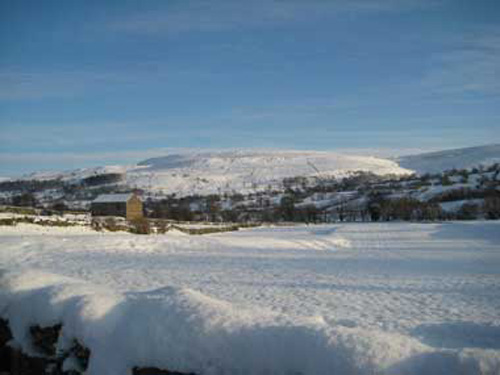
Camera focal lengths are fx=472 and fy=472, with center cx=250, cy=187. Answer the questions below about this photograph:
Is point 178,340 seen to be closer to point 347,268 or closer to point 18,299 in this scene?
point 18,299

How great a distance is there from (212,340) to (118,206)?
63.7 m

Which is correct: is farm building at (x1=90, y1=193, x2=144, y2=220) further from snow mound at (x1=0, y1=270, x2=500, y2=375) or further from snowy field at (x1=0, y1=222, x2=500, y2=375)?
snow mound at (x1=0, y1=270, x2=500, y2=375)

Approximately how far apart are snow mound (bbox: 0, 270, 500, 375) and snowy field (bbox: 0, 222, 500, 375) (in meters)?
0.01

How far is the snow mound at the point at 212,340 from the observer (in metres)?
4.47

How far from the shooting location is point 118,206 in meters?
66.4

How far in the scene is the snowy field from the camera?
15.6ft

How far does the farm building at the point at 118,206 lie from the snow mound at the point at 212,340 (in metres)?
57.8

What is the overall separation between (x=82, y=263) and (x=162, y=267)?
10.2ft

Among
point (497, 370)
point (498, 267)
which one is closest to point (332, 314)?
point (497, 370)

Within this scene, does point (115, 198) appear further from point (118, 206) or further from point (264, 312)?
point (264, 312)

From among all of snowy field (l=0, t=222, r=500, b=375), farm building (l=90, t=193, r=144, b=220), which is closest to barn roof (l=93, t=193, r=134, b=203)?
farm building (l=90, t=193, r=144, b=220)

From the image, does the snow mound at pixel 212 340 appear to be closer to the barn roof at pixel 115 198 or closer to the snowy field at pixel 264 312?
the snowy field at pixel 264 312

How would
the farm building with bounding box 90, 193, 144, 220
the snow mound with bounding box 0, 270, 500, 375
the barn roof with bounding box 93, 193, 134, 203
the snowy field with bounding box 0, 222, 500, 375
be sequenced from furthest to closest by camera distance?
the barn roof with bounding box 93, 193, 134, 203
the farm building with bounding box 90, 193, 144, 220
the snowy field with bounding box 0, 222, 500, 375
the snow mound with bounding box 0, 270, 500, 375

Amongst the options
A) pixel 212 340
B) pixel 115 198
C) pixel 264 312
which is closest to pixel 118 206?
pixel 115 198
